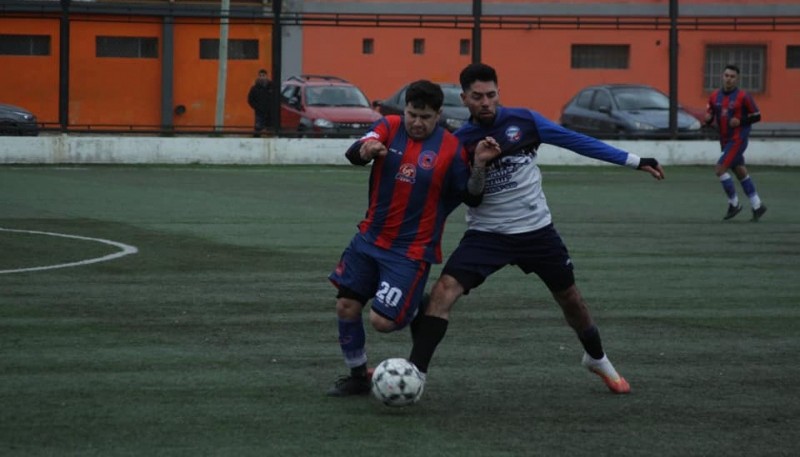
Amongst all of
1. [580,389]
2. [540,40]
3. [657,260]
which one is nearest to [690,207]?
[657,260]

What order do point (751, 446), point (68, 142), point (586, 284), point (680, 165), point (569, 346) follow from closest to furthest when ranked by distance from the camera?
point (751, 446) < point (569, 346) < point (586, 284) < point (68, 142) < point (680, 165)

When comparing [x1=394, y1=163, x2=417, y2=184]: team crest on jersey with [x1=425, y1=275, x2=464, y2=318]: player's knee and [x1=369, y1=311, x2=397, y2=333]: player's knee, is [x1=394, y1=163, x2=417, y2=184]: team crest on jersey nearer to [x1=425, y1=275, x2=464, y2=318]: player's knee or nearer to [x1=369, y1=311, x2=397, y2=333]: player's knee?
[x1=425, y1=275, x2=464, y2=318]: player's knee

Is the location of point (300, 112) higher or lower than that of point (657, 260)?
higher

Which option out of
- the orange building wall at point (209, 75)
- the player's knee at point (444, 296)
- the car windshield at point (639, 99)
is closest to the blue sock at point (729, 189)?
the player's knee at point (444, 296)

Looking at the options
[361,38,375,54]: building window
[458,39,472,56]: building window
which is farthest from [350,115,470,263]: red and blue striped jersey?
[361,38,375,54]: building window

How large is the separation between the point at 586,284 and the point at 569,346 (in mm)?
3138

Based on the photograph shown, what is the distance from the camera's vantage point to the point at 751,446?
22.2ft

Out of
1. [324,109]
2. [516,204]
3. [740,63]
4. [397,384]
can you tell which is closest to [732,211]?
[516,204]

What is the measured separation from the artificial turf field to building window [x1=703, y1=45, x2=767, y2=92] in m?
23.5

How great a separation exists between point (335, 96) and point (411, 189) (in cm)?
2531

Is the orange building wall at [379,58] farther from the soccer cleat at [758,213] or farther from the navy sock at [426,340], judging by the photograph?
the navy sock at [426,340]

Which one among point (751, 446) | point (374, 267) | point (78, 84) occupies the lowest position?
point (751, 446)

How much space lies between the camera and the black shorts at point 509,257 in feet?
25.8

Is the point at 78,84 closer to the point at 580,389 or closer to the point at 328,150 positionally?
the point at 328,150
